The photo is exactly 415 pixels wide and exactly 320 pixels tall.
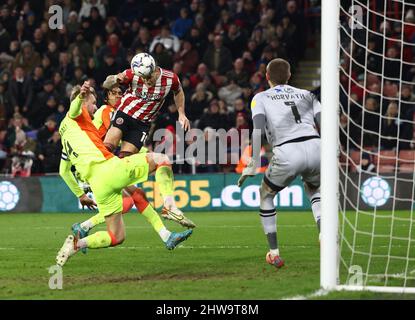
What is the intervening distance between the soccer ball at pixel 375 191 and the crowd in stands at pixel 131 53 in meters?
3.22

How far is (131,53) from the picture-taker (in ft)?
74.3

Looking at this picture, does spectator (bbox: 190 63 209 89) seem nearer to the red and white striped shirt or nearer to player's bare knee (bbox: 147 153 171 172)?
the red and white striped shirt

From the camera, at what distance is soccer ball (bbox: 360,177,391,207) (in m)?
18.0

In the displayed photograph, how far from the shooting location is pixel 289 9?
22.8m

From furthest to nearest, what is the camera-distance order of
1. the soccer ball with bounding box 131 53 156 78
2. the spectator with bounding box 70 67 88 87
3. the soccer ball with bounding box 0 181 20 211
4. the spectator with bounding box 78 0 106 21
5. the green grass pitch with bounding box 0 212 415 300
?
1. the spectator with bounding box 78 0 106 21
2. the spectator with bounding box 70 67 88 87
3. the soccer ball with bounding box 0 181 20 211
4. the soccer ball with bounding box 131 53 156 78
5. the green grass pitch with bounding box 0 212 415 300

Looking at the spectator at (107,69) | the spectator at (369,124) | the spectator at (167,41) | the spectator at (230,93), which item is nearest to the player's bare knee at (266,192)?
the spectator at (369,124)

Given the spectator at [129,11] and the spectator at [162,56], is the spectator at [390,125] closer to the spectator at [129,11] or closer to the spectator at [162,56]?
the spectator at [162,56]

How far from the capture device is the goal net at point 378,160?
367 inches

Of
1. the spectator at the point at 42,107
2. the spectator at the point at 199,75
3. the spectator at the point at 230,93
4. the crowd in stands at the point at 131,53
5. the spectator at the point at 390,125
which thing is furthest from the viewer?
the spectator at the point at 42,107

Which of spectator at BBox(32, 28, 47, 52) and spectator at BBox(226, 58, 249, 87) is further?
spectator at BBox(32, 28, 47, 52)

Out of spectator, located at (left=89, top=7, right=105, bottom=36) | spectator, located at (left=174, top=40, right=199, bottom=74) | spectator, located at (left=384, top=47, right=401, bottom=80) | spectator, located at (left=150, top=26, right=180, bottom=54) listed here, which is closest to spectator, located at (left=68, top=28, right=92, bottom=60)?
spectator, located at (left=89, top=7, right=105, bottom=36)

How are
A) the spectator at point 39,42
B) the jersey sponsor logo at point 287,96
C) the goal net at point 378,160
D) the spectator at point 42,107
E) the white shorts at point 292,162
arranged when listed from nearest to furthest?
1. the goal net at point 378,160
2. the white shorts at point 292,162
3. the jersey sponsor logo at point 287,96
4. the spectator at point 42,107
5. the spectator at point 39,42
